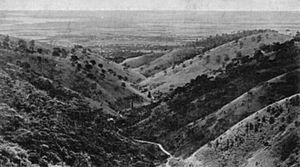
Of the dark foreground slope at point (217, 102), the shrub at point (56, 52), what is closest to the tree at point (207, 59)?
the dark foreground slope at point (217, 102)

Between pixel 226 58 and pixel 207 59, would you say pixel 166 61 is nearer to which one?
pixel 207 59

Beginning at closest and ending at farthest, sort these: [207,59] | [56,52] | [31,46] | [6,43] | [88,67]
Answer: [88,67] → [6,43] → [31,46] → [56,52] → [207,59]

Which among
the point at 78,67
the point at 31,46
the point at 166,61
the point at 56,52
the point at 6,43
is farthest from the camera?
the point at 166,61

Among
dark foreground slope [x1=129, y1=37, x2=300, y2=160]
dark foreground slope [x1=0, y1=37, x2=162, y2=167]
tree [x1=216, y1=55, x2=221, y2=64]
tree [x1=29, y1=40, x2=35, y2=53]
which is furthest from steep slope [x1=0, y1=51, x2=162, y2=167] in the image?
tree [x1=216, y1=55, x2=221, y2=64]

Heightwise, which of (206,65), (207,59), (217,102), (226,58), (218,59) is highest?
(226,58)

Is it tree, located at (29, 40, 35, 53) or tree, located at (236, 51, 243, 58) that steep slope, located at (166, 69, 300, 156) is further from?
tree, located at (29, 40, 35, 53)

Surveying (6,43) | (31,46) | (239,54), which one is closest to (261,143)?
(239,54)

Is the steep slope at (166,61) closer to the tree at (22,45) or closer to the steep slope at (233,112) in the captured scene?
the tree at (22,45)
